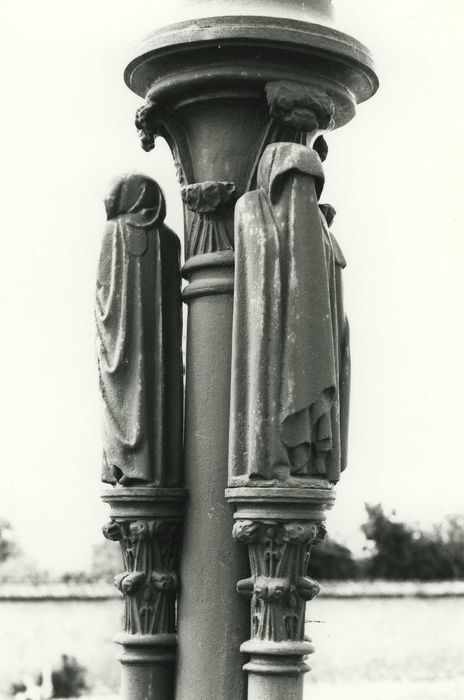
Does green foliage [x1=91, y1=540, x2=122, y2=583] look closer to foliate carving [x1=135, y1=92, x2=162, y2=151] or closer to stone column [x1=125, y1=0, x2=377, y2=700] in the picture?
stone column [x1=125, y1=0, x2=377, y2=700]

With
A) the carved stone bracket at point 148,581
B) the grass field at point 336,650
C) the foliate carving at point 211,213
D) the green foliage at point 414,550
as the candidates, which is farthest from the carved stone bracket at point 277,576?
the green foliage at point 414,550

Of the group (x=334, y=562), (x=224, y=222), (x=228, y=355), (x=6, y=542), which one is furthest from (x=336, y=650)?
(x=224, y=222)

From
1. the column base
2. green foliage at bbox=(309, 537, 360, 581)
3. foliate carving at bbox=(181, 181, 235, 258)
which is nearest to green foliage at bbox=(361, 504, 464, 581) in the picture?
green foliage at bbox=(309, 537, 360, 581)

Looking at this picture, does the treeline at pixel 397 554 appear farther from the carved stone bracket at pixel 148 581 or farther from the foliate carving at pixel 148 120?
the foliate carving at pixel 148 120

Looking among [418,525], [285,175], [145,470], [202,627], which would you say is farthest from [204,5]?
[418,525]

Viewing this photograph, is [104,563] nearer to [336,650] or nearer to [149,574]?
[336,650]

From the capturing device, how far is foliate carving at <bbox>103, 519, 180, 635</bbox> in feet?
17.2

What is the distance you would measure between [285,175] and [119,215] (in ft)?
2.58

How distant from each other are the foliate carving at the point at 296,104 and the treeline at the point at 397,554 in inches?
241

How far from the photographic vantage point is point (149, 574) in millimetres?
5266

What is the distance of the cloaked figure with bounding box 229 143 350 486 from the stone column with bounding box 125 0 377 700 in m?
0.14

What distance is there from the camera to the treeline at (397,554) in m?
11.1

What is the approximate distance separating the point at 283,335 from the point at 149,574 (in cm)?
109

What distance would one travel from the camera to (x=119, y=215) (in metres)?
5.48
